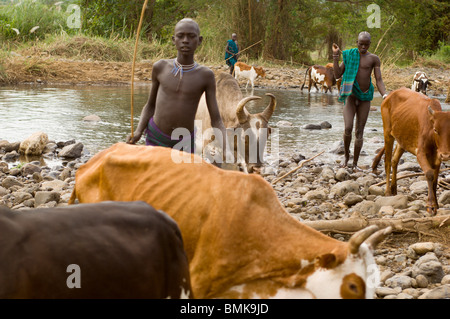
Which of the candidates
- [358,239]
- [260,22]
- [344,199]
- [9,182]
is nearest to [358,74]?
[344,199]

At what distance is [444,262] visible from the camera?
4746mm

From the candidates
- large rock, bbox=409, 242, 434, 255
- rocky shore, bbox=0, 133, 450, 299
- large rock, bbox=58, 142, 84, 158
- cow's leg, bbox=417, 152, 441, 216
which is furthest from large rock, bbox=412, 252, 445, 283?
large rock, bbox=58, 142, 84, 158

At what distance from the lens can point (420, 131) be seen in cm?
652

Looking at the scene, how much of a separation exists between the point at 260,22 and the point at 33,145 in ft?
69.1

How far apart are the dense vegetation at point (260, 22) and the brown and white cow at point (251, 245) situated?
902 inches

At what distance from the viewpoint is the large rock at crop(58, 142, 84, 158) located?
9.83 meters

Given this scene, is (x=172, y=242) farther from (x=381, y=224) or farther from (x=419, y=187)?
(x=419, y=187)

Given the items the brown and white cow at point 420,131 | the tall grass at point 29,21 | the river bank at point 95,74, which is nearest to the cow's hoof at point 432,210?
the brown and white cow at point 420,131

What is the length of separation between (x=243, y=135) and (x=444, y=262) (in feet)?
9.29

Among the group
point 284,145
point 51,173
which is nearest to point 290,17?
point 284,145

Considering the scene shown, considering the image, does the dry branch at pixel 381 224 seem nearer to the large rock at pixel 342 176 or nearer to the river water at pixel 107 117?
the large rock at pixel 342 176

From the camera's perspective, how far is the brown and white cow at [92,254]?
2.02m

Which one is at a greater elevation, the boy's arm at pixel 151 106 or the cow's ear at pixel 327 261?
the boy's arm at pixel 151 106

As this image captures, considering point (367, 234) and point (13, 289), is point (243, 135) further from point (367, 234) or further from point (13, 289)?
point (13, 289)
